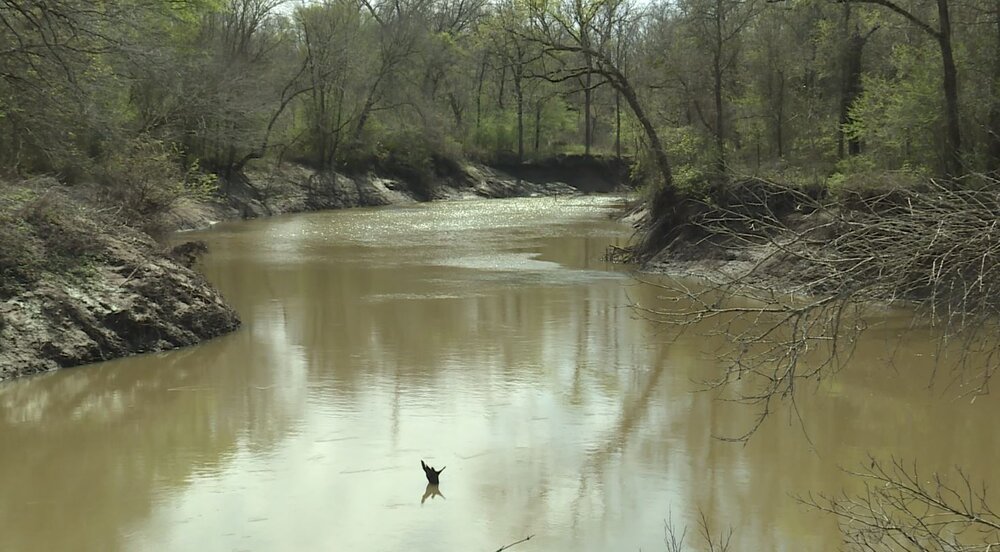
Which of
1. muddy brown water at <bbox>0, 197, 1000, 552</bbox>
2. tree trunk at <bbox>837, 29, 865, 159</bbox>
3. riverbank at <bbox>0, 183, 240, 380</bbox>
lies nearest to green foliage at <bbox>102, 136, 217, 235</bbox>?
muddy brown water at <bbox>0, 197, 1000, 552</bbox>

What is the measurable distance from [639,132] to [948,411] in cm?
1631

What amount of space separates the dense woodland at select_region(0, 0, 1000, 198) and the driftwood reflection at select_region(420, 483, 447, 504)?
5.04 metres

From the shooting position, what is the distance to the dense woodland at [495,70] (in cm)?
1591

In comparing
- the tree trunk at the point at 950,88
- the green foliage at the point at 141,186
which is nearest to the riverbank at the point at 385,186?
the green foliage at the point at 141,186

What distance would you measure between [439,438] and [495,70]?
25.6m

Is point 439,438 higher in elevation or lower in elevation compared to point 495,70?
lower

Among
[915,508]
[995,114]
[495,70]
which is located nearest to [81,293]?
[915,508]

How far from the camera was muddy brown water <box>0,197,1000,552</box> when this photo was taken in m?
6.90

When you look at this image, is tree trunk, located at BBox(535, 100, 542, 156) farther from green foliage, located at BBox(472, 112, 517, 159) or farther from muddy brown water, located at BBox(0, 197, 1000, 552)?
muddy brown water, located at BBox(0, 197, 1000, 552)

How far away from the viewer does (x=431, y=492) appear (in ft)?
24.5

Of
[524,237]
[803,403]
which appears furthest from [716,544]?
[524,237]

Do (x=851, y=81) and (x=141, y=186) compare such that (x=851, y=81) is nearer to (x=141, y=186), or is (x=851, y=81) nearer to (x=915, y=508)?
(x=141, y=186)

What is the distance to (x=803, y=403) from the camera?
10133mm

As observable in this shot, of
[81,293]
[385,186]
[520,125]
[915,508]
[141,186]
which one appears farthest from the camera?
[520,125]
